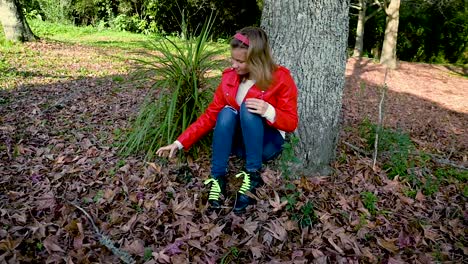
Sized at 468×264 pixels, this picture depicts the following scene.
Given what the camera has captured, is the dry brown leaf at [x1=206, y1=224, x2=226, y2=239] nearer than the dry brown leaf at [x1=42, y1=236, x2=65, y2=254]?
No

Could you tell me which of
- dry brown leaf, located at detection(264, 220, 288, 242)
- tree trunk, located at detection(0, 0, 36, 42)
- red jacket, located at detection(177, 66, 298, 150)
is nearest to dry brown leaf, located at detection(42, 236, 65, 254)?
dry brown leaf, located at detection(264, 220, 288, 242)

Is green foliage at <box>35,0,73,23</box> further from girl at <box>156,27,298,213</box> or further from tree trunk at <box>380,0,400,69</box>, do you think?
girl at <box>156,27,298,213</box>

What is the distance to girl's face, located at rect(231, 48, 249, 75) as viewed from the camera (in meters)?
2.48

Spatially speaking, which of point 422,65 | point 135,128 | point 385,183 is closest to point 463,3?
point 422,65

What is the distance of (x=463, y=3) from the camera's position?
535 inches

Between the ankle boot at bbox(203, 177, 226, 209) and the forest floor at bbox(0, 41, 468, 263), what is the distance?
0.07 m

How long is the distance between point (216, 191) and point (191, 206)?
197 mm

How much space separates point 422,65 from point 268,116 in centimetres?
1198

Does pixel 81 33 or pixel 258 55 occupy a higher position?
pixel 258 55

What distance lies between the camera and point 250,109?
242cm

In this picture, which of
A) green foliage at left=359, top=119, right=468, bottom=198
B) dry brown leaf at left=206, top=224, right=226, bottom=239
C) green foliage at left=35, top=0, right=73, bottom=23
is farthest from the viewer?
green foliage at left=35, top=0, right=73, bottom=23

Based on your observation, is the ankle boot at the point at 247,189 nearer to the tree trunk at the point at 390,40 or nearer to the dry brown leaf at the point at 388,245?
the dry brown leaf at the point at 388,245

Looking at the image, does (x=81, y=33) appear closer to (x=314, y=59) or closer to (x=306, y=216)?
(x=314, y=59)

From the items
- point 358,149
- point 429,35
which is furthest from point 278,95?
point 429,35
